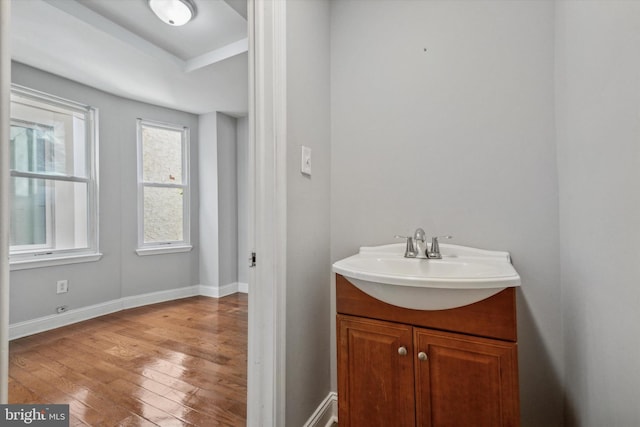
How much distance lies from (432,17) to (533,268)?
1.22m

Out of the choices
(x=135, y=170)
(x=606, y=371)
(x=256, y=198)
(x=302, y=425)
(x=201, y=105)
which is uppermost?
(x=201, y=105)

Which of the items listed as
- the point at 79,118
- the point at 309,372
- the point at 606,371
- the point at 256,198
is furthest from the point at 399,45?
the point at 79,118

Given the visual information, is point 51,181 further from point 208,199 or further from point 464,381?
point 464,381

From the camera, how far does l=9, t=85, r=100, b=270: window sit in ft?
8.43

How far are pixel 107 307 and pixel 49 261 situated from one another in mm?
757

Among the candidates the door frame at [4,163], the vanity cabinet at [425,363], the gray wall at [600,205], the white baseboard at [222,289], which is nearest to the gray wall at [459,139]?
the gray wall at [600,205]

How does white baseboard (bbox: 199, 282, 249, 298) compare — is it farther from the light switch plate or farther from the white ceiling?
the light switch plate

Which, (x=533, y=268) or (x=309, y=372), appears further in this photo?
(x=309, y=372)

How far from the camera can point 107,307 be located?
124 inches

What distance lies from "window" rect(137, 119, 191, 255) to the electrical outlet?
725 millimetres

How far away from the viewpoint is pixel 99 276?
3105mm

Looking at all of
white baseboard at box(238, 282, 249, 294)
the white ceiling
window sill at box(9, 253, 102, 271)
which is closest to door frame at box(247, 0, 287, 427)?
the white ceiling

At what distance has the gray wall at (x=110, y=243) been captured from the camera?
8.58 feet

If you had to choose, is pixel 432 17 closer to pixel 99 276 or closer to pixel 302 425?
pixel 302 425
